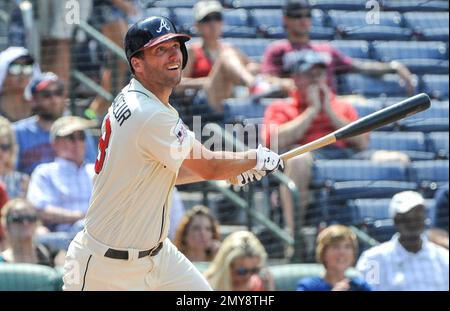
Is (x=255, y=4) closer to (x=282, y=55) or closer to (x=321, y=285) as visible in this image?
(x=282, y=55)

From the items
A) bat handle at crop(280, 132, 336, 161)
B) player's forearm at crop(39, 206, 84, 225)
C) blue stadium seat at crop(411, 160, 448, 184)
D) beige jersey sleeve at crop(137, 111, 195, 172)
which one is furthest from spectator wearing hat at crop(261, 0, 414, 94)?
beige jersey sleeve at crop(137, 111, 195, 172)

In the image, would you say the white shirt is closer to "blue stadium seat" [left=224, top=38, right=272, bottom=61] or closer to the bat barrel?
the bat barrel

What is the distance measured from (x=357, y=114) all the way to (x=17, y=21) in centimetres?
249

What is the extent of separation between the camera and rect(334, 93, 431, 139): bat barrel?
4887 millimetres

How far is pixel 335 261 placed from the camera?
638 centimetres

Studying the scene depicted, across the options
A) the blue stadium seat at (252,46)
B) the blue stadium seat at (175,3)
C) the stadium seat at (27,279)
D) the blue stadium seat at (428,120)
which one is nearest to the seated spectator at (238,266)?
the stadium seat at (27,279)

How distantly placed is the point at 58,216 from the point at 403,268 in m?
2.07

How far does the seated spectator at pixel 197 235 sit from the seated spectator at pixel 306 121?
0.78m

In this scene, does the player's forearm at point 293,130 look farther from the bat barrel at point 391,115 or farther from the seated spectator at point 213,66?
the bat barrel at point 391,115

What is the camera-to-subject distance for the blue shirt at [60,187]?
691 cm

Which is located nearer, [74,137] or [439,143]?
[74,137]

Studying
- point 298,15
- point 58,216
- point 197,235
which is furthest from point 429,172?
point 58,216

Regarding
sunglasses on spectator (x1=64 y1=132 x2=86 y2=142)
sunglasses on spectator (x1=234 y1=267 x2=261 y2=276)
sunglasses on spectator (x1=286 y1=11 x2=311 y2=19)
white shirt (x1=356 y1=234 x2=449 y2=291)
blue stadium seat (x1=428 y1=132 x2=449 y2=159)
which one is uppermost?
sunglasses on spectator (x1=286 y1=11 x2=311 y2=19)

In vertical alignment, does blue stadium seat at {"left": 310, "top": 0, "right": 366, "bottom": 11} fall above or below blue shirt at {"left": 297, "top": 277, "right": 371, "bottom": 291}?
above
